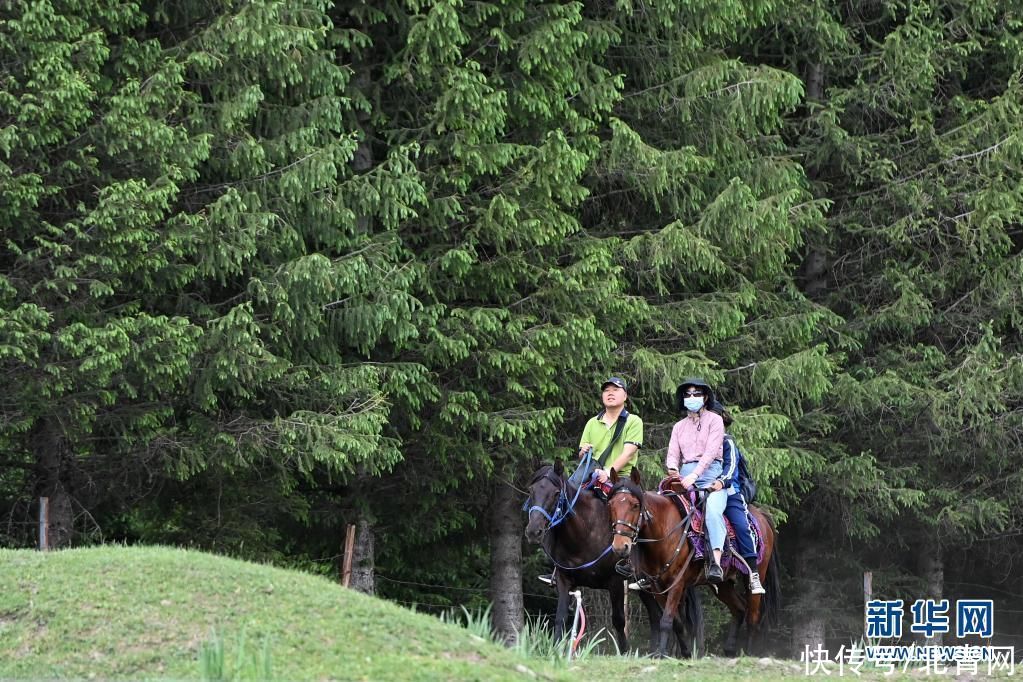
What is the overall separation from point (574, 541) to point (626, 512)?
3.25 feet

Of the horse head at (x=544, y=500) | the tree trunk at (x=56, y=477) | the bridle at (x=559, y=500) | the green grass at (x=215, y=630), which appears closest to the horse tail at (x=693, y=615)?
the bridle at (x=559, y=500)

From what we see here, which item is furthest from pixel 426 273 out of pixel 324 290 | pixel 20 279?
pixel 20 279

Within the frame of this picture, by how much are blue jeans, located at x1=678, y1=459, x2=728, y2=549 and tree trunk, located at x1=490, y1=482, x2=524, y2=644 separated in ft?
20.1

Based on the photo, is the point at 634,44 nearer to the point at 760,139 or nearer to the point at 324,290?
the point at 760,139

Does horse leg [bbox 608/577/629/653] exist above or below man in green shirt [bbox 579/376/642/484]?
below

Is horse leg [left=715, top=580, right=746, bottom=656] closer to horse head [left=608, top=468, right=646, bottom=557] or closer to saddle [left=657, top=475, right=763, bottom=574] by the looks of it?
saddle [left=657, top=475, right=763, bottom=574]

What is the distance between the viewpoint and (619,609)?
1452cm

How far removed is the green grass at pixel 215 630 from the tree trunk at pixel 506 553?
820 centimetres

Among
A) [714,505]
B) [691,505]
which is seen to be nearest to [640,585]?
[691,505]

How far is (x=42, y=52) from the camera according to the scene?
1493 cm

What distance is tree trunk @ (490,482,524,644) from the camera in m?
19.7

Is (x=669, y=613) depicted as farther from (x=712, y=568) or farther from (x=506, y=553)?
(x=506, y=553)

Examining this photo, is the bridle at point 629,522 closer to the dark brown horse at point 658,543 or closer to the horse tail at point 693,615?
the dark brown horse at point 658,543

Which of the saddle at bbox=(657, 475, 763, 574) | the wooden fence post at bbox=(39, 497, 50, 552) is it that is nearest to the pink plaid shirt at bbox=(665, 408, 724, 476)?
the saddle at bbox=(657, 475, 763, 574)
